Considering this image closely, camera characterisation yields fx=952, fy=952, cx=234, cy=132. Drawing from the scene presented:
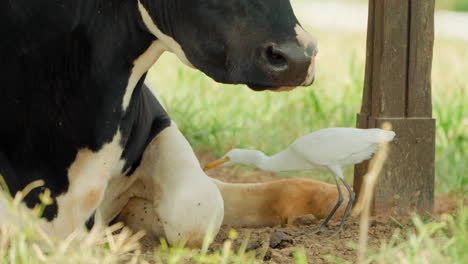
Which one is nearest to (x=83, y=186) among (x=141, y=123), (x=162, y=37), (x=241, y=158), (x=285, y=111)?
(x=141, y=123)

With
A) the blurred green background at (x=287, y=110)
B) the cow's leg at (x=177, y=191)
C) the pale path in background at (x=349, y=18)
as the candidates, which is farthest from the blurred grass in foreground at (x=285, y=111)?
the pale path in background at (x=349, y=18)

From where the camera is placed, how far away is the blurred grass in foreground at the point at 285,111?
17.4 ft

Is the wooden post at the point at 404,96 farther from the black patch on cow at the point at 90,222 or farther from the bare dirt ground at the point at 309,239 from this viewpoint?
the black patch on cow at the point at 90,222

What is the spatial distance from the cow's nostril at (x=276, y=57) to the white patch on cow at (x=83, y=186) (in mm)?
685

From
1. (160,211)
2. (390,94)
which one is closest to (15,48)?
(160,211)

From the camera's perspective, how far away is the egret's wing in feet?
12.3

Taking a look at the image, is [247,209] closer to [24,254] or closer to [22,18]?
[22,18]

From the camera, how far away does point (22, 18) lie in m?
3.01

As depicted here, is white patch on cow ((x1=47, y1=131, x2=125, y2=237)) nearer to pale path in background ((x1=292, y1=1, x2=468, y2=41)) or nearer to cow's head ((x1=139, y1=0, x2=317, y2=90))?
cow's head ((x1=139, y1=0, x2=317, y2=90))

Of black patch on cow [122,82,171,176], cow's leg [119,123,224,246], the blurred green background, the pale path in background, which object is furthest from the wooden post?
the pale path in background

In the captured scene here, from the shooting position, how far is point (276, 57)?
8.94 ft

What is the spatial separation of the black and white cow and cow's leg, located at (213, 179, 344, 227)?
0.80 m

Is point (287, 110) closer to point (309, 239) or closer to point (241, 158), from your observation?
point (241, 158)

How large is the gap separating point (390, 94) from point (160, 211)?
1.13m
